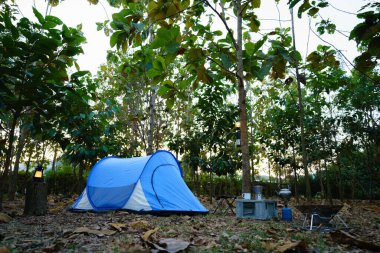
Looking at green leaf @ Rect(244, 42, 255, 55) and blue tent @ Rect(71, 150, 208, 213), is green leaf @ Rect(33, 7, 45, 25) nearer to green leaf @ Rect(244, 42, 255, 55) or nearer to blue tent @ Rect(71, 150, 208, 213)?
green leaf @ Rect(244, 42, 255, 55)

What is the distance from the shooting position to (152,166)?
611 cm

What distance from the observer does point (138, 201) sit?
5613 mm

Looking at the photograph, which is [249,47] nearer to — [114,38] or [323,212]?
[114,38]

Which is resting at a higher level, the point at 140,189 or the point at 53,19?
the point at 53,19

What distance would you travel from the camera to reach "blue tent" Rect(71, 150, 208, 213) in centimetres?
565

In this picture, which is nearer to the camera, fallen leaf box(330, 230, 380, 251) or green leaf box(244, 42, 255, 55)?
fallen leaf box(330, 230, 380, 251)

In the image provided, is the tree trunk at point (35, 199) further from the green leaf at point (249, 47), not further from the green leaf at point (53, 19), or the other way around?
the green leaf at point (249, 47)

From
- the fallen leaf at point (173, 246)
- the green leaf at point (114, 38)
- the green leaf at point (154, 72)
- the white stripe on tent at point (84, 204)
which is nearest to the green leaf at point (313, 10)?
the green leaf at point (154, 72)

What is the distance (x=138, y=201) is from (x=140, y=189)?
0.76ft

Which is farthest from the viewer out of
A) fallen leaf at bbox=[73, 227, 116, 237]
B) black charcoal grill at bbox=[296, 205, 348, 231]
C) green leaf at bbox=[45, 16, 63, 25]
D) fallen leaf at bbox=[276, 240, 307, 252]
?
black charcoal grill at bbox=[296, 205, 348, 231]

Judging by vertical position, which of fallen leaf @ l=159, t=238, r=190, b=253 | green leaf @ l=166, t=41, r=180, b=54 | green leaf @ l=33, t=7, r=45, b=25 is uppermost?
green leaf @ l=33, t=7, r=45, b=25

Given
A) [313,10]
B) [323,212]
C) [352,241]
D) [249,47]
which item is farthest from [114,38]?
[323,212]

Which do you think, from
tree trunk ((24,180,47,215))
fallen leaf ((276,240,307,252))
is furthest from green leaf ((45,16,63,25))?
fallen leaf ((276,240,307,252))

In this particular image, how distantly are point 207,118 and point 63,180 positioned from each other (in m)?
6.02
